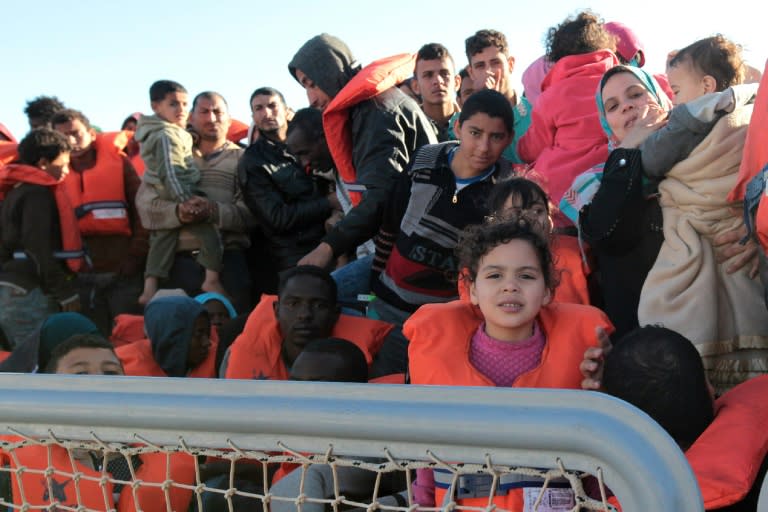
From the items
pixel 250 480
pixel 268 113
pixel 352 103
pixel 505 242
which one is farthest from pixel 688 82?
pixel 268 113

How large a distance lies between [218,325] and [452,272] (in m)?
1.98

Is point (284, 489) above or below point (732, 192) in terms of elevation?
below

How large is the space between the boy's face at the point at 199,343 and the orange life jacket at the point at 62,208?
1.78 meters

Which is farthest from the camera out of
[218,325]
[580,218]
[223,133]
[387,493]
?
[223,133]

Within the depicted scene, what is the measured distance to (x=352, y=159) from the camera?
4980 millimetres

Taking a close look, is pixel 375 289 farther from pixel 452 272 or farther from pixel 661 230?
pixel 661 230

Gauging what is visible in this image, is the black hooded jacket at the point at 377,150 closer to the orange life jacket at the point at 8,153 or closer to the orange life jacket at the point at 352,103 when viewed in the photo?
the orange life jacket at the point at 352,103

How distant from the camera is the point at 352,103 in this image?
4.82 meters

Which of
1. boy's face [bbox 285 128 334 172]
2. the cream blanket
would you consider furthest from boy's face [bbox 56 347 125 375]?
the cream blanket

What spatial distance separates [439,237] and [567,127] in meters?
0.70

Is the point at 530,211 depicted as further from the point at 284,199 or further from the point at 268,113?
the point at 268,113

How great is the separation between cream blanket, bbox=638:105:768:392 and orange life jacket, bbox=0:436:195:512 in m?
1.65

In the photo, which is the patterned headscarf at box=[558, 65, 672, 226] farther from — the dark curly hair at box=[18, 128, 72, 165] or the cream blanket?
the dark curly hair at box=[18, 128, 72, 165]

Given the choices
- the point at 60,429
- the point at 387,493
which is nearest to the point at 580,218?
the point at 387,493
